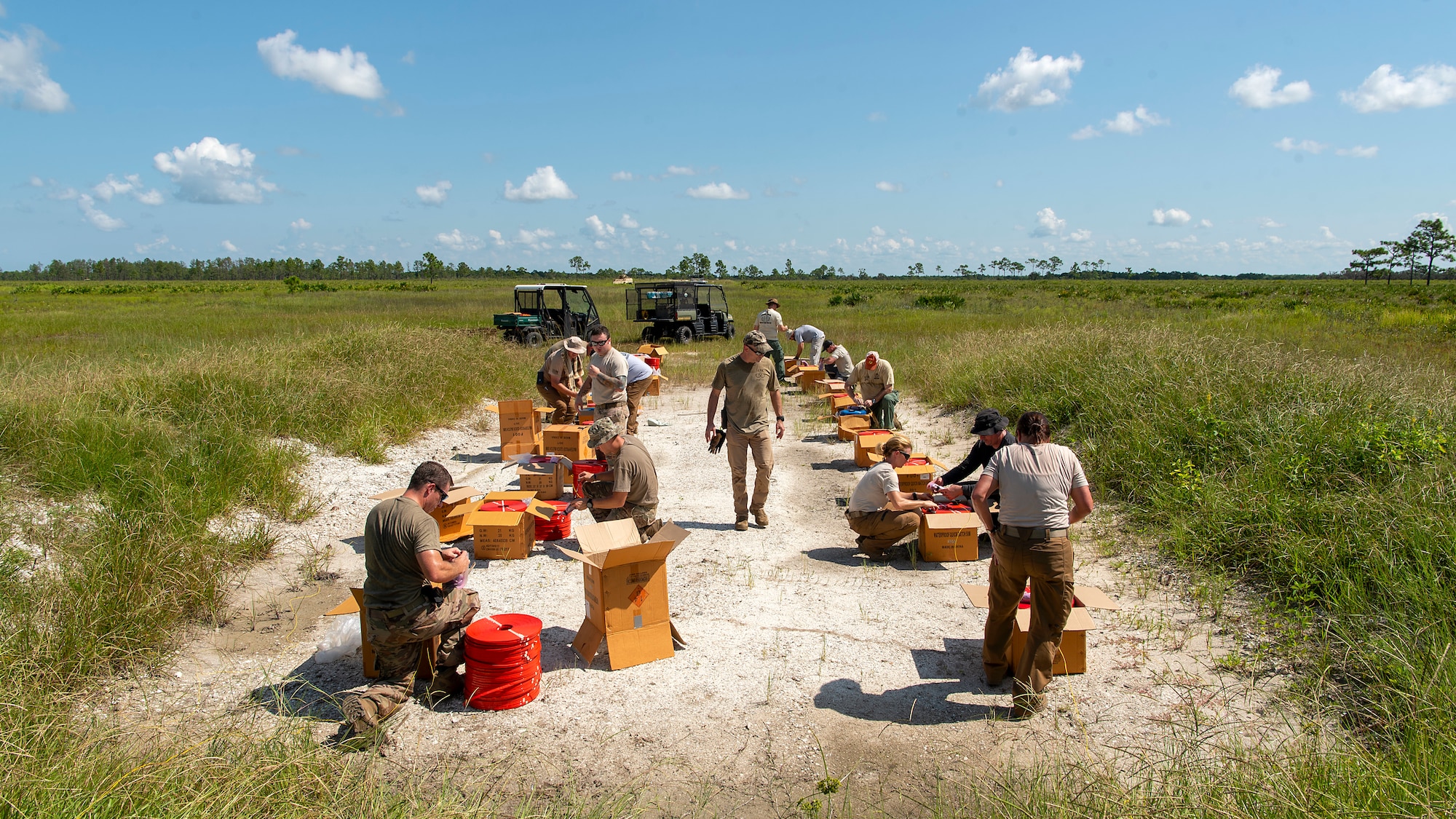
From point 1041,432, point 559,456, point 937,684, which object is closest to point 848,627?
point 937,684

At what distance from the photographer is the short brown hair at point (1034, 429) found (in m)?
3.85

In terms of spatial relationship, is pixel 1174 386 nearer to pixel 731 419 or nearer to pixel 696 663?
pixel 731 419

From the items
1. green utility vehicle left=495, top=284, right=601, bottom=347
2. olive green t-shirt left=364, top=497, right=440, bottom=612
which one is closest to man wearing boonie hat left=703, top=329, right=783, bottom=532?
olive green t-shirt left=364, top=497, right=440, bottom=612

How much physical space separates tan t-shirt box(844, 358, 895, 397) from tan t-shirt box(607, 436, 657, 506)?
500 centimetres

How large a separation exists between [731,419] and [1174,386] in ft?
16.5

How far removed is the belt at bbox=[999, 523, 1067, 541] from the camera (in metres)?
3.62

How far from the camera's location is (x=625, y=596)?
14.4 ft

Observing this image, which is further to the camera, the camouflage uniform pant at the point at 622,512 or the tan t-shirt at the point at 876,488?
the tan t-shirt at the point at 876,488

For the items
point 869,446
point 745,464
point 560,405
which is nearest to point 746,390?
point 745,464

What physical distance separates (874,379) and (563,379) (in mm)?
4088

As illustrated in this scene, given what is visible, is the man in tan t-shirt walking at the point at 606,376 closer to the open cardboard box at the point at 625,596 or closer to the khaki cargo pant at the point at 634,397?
the khaki cargo pant at the point at 634,397

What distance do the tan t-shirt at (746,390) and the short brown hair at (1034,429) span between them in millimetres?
2922

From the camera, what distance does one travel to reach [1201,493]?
6188 millimetres

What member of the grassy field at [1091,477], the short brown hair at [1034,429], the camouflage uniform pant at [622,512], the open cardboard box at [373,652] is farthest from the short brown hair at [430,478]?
the short brown hair at [1034,429]
